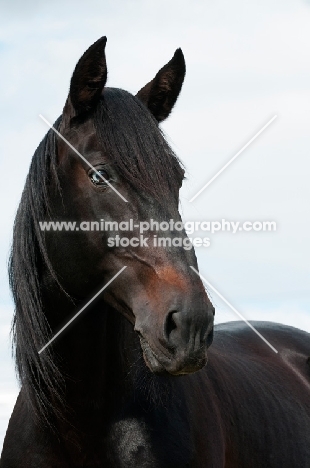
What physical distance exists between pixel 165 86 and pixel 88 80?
572 mm

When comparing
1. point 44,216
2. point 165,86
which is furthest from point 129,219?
point 165,86

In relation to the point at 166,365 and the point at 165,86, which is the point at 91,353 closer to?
the point at 166,365

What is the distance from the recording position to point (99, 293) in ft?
14.1

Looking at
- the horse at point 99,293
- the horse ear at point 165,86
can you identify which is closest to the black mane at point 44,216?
the horse at point 99,293

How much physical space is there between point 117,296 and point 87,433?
0.81 metres

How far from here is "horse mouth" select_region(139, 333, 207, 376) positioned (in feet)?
12.2

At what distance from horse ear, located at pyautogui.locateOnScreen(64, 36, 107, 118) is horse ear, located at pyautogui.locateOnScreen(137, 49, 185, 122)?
16.4 inches

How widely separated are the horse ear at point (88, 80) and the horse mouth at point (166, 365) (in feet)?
4.34

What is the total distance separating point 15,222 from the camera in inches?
182

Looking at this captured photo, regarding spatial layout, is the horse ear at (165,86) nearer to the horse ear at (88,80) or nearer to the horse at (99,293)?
the horse at (99,293)

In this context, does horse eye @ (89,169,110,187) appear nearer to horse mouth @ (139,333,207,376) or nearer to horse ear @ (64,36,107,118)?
horse ear @ (64,36,107,118)

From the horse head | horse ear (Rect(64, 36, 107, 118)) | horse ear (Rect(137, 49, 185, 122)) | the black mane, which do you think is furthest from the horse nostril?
horse ear (Rect(137, 49, 185, 122))

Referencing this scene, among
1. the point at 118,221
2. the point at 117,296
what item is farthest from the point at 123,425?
the point at 118,221

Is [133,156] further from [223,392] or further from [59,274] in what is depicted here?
[223,392]
